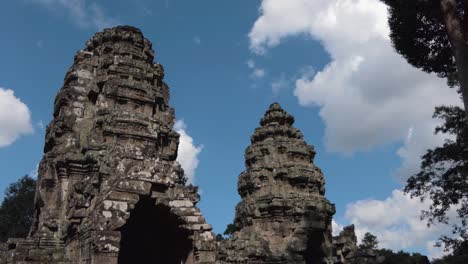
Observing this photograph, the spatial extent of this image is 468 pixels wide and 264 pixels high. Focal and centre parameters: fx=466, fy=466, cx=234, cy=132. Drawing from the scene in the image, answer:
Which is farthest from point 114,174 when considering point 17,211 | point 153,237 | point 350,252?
point 17,211

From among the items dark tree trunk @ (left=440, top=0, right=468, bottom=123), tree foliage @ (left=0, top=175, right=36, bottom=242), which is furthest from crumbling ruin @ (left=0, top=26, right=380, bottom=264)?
tree foliage @ (left=0, top=175, right=36, bottom=242)

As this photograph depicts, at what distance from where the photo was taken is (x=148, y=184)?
7.52 metres

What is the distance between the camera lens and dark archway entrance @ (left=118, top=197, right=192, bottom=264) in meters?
7.96

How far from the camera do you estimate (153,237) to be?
9.04 metres

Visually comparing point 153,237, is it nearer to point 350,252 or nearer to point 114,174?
point 114,174

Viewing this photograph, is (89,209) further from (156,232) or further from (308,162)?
(308,162)

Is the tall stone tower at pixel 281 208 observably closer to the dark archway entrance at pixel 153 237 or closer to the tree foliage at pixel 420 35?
the dark archway entrance at pixel 153 237

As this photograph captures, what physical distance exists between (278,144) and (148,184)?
43.1 ft

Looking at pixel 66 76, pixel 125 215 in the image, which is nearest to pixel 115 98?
pixel 66 76

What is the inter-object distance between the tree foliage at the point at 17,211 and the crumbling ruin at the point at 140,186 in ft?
95.0

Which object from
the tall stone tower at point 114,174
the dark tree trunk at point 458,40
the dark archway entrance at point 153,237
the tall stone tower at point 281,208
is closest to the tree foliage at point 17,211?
the tall stone tower at point 281,208

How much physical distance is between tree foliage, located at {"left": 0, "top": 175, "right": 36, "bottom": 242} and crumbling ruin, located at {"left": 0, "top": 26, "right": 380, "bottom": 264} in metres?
28.9

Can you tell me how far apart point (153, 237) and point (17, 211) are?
37.4m

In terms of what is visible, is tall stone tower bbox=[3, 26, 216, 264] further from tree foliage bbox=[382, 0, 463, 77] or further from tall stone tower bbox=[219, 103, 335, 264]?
tree foliage bbox=[382, 0, 463, 77]
